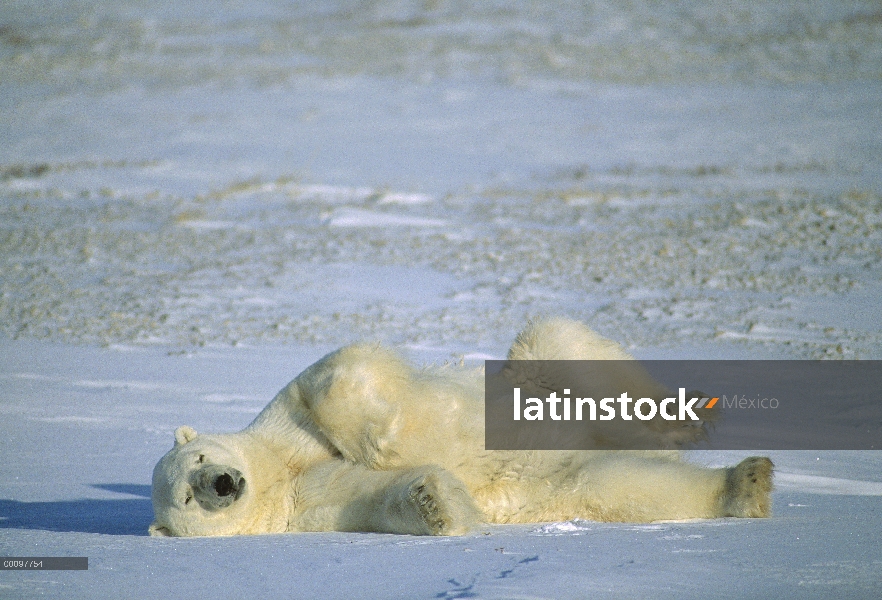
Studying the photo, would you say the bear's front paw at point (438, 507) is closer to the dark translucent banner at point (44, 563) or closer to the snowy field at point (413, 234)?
the snowy field at point (413, 234)

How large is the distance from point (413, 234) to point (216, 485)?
228 inches

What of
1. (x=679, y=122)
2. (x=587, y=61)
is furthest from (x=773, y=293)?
(x=587, y=61)

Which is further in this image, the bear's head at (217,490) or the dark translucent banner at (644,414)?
the dark translucent banner at (644,414)

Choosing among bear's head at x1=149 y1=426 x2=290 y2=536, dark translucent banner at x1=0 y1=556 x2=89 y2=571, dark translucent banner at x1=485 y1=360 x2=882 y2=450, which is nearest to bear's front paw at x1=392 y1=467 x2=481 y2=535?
dark translucent banner at x1=485 y1=360 x2=882 y2=450

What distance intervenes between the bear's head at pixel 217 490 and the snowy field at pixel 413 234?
0.15 meters

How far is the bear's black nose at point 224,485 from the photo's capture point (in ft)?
9.98

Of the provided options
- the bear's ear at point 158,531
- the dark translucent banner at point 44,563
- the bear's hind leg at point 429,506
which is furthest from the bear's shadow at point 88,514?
the bear's hind leg at point 429,506

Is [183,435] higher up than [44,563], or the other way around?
[183,435]

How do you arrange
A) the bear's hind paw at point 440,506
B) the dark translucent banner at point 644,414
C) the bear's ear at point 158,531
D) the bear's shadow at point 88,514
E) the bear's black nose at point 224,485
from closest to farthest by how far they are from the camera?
the bear's hind paw at point 440,506 < the bear's black nose at point 224,485 < the bear's ear at point 158,531 < the bear's shadow at point 88,514 < the dark translucent banner at point 644,414

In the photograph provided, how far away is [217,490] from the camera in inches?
120

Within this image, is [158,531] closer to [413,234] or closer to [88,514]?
[88,514]

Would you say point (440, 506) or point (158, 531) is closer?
point (440, 506)

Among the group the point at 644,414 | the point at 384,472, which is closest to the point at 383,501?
the point at 384,472

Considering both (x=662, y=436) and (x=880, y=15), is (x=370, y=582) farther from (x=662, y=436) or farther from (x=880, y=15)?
(x=880, y=15)
